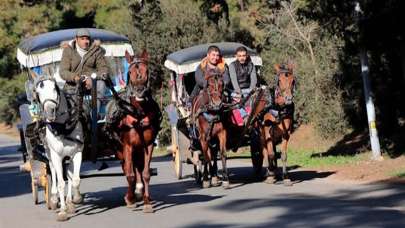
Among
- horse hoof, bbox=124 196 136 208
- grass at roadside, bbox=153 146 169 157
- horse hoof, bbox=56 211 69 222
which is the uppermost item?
grass at roadside, bbox=153 146 169 157

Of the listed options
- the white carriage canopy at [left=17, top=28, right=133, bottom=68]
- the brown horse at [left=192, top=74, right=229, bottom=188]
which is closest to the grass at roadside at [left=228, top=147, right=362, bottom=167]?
the brown horse at [left=192, top=74, right=229, bottom=188]

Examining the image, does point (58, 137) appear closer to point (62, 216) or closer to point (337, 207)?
point (62, 216)

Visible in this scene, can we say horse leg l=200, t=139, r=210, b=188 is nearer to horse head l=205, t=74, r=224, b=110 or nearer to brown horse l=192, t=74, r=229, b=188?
brown horse l=192, t=74, r=229, b=188

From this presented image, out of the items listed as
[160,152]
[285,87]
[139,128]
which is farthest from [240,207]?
[160,152]

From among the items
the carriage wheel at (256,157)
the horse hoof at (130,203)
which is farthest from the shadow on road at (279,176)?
the horse hoof at (130,203)

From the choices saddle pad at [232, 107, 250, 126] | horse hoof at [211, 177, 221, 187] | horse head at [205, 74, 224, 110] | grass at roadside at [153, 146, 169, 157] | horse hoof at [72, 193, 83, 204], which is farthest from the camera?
grass at roadside at [153, 146, 169, 157]

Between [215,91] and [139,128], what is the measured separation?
3419 millimetres

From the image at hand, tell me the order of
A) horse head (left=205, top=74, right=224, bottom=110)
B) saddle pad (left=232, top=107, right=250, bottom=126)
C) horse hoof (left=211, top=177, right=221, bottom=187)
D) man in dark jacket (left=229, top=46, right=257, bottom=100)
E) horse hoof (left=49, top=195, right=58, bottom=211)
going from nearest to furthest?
1. horse hoof (left=49, top=195, right=58, bottom=211)
2. horse head (left=205, top=74, right=224, bottom=110)
3. saddle pad (left=232, top=107, right=250, bottom=126)
4. man in dark jacket (left=229, top=46, right=257, bottom=100)
5. horse hoof (left=211, top=177, right=221, bottom=187)

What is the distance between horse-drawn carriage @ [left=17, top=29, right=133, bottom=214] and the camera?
45.2ft

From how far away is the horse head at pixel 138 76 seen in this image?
1287 centimetres

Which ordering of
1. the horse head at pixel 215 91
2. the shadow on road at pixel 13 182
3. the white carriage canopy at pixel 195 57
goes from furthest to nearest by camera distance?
the shadow on road at pixel 13 182 < the white carriage canopy at pixel 195 57 < the horse head at pixel 215 91

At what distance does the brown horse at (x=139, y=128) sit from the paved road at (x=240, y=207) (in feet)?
2.02

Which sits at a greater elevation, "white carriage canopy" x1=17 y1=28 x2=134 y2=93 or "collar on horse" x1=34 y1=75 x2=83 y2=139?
"white carriage canopy" x1=17 y1=28 x2=134 y2=93

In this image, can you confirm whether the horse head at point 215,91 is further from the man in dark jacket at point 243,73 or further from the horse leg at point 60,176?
the horse leg at point 60,176
